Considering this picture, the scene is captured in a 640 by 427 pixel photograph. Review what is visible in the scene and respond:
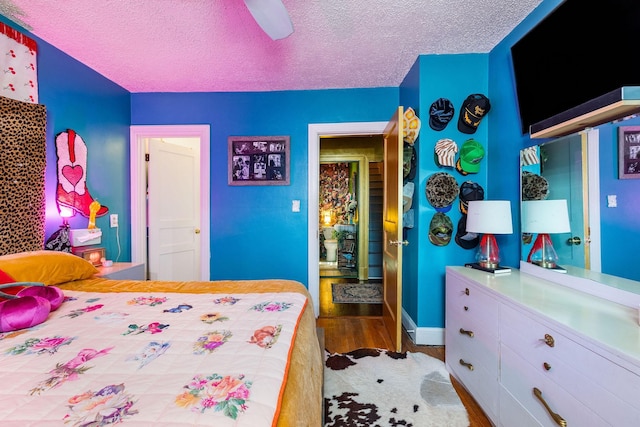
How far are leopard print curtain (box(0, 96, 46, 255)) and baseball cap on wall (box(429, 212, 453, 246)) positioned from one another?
3.05 m

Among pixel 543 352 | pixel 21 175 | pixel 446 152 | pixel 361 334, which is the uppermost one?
pixel 446 152

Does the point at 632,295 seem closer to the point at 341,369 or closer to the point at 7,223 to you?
the point at 341,369

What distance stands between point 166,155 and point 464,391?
3.72m

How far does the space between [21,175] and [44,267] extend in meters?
0.80

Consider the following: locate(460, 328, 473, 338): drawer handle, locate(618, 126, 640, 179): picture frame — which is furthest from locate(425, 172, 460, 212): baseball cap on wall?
locate(618, 126, 640, 179): picture frame

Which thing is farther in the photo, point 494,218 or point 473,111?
point 473,111

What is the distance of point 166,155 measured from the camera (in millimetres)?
3408

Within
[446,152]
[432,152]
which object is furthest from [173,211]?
[446,152]

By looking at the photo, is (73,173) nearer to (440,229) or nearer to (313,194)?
(313,194)

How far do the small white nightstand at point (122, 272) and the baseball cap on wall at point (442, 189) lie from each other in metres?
2.66

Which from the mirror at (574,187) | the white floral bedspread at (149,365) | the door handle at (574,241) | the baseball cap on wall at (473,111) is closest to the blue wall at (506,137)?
the baseball cap on wall at (473,111)

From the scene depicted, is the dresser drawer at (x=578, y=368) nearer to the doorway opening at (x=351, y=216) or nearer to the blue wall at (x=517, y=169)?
the blue wall at (x=517, y=169)

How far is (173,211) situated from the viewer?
3.51 metres

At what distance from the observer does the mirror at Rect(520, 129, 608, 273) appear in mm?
1403
